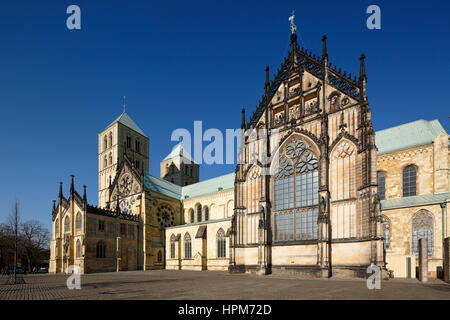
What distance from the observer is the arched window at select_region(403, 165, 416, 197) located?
28844mm

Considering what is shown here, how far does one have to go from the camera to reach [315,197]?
2702 cm

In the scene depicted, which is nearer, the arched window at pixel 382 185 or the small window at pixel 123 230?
the arched window at pixel 382 185

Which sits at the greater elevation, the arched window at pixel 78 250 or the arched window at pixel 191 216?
the arched window at pixel 191 216

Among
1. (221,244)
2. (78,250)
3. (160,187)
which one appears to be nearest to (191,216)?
(160,187)

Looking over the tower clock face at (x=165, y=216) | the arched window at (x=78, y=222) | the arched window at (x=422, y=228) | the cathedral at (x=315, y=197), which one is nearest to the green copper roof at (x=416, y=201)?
the cathedral at (x=315, y=197)

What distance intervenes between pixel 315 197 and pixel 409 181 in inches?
403

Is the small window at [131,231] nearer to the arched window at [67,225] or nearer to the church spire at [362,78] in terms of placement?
the arched window at [67,225]

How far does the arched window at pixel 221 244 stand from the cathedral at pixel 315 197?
0.45 feet

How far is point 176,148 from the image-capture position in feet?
260

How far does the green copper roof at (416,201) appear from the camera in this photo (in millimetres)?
24991

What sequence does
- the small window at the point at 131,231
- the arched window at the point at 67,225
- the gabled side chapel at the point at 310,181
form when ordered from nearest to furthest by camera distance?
1. the gabled side chapel at the point at 310,181
2. the arched window at the point at 67,225
3. the small window at the point at 131,231
